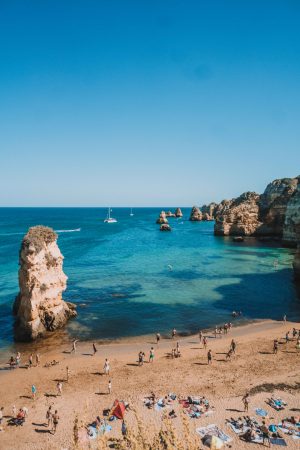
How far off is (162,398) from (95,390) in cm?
491

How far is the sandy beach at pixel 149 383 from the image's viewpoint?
1932 centimetres

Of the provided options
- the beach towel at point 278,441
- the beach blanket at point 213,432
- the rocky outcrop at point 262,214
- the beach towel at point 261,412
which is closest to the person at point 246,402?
the beach towel at point 261,412

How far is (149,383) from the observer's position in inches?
958

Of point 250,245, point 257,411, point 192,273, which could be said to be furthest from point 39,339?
point 250,245

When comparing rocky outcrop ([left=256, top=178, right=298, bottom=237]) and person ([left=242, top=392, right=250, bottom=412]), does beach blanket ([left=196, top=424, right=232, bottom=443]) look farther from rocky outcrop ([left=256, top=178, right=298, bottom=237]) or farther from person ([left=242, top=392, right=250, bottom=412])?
rocky outcrop ([left=256, top=178, right=298, bottom=237])

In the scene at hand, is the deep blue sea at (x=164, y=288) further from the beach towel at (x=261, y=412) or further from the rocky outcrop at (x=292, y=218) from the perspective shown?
the beach towel at (x=261, y=412)

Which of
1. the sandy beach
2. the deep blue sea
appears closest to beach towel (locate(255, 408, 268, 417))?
the sandy beach

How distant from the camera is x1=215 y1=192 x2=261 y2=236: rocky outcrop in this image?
354ft

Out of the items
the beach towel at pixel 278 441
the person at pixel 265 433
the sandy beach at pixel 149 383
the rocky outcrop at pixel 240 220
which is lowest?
the sandy beach at pixel 149 383

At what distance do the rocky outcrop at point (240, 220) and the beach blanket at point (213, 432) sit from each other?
93.2m

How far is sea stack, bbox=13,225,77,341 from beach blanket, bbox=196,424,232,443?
1985 cm

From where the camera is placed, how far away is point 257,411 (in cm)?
2009

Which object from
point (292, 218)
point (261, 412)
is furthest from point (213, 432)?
point (292, 218)

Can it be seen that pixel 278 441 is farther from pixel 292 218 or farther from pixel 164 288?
pixel 292 218
